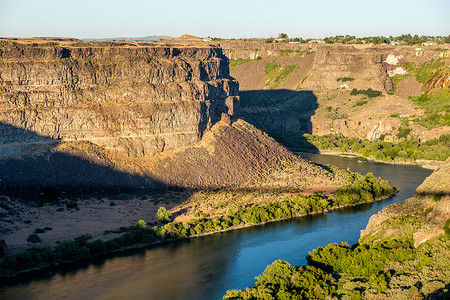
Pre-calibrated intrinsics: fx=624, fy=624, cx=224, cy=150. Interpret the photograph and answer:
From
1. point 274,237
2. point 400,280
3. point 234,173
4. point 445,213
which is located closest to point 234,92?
point 234,173

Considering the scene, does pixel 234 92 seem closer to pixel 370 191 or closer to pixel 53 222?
pixel 370 191

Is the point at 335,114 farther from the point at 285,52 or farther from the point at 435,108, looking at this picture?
the point at 285,52

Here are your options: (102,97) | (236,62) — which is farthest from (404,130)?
(102,97)

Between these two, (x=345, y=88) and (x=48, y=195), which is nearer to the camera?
(x=48, y=195)

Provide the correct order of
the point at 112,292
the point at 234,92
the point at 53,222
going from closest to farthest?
1. the point at 112,292
2. the point at 53,222
3. the point at 234,92

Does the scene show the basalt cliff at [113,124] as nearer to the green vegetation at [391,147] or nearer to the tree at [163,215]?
the tree at [163,215]

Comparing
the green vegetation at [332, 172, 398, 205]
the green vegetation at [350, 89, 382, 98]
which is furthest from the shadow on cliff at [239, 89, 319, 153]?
the green vegetation at [332, 172, 398, 205]
